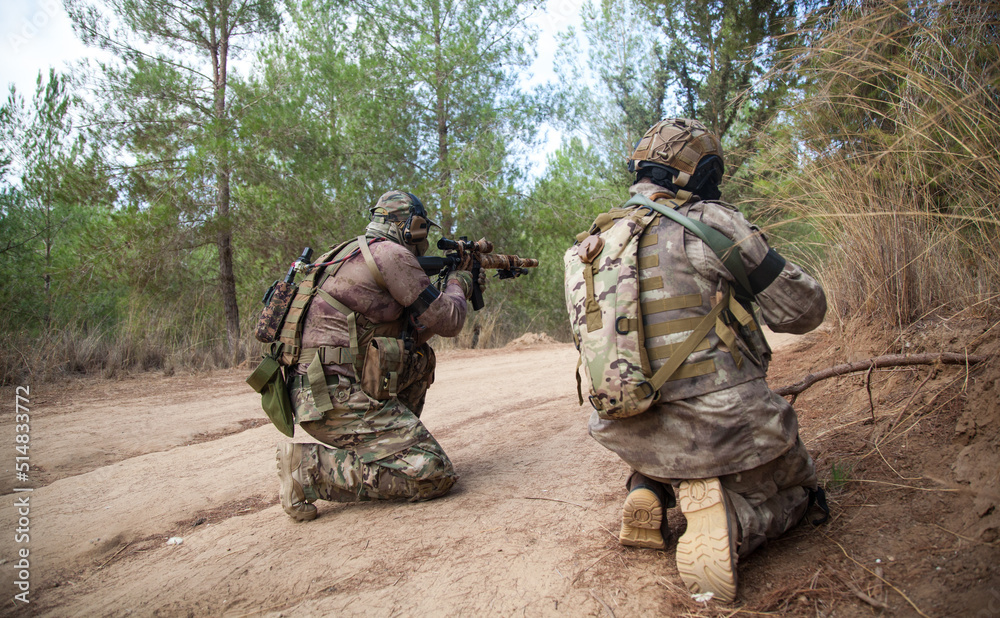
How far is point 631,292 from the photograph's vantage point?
2293 mm

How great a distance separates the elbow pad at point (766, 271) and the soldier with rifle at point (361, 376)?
1.89m

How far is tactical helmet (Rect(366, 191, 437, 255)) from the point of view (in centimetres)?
391

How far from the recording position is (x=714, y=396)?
2.18 meters

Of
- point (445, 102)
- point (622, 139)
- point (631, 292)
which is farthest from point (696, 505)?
point (622, 139)

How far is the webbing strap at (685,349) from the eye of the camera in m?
2.20

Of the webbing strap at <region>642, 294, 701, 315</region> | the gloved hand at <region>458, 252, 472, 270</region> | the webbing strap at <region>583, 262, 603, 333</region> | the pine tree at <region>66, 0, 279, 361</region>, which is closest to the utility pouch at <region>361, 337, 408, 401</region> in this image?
the gloved hand at <region>458, 252, 472, 270</region>

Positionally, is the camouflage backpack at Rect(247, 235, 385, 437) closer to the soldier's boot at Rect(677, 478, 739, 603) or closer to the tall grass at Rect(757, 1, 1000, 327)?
the soldier's boot at Rect(677, 478, 739, 603)

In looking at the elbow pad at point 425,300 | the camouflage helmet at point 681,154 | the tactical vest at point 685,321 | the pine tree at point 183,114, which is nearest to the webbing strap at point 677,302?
the tactical vest at point 685,321

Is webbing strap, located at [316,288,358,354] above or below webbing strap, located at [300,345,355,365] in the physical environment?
above

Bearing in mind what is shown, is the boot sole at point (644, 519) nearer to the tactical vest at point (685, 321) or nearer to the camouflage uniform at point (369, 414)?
the tactical vest at point (685, 321)

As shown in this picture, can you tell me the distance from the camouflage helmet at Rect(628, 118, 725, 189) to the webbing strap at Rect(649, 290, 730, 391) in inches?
25.5

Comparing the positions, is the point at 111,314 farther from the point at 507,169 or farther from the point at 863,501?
the point at 863,501

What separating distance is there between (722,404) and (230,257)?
1050 cm

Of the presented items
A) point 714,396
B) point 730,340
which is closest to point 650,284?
point 730,340
